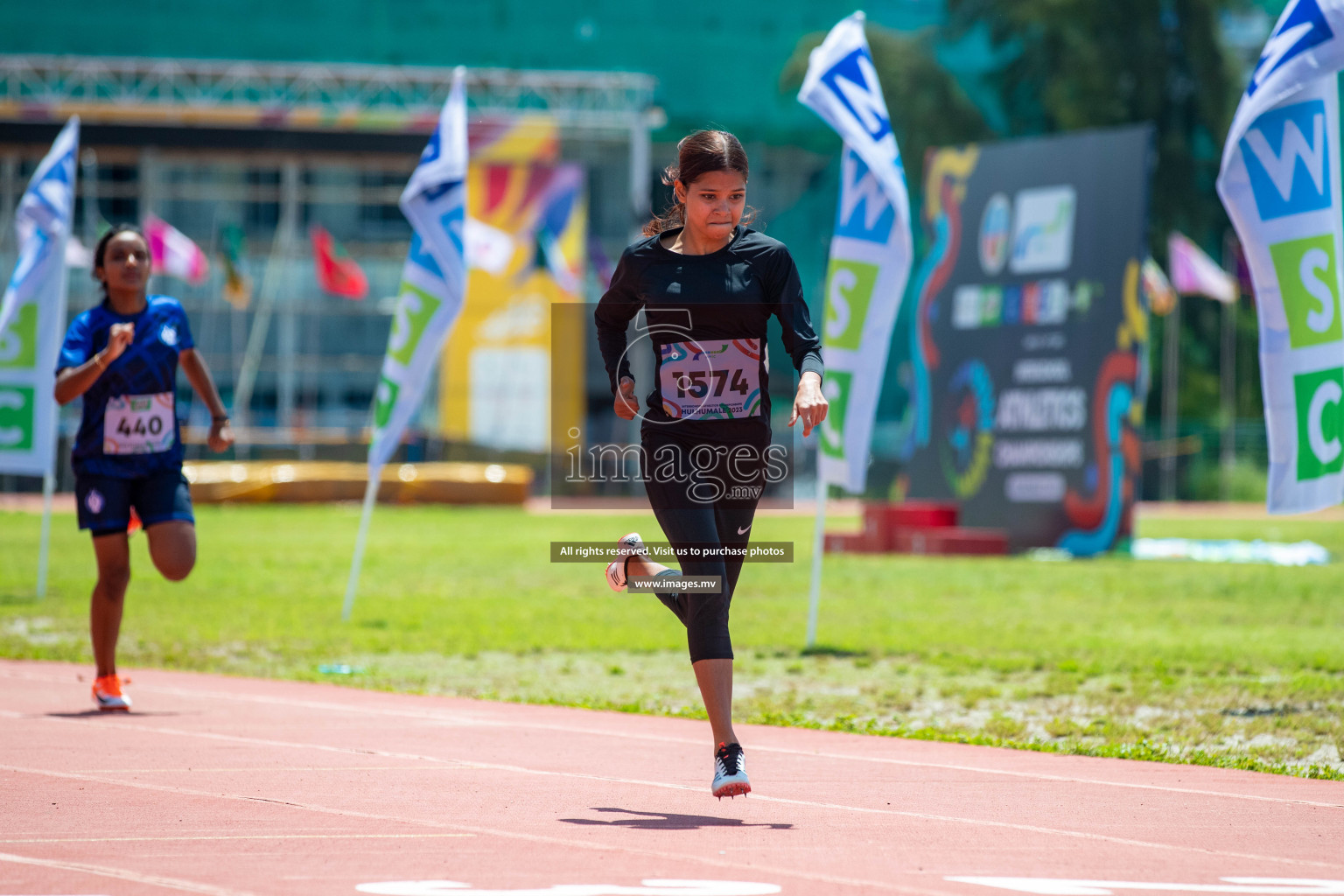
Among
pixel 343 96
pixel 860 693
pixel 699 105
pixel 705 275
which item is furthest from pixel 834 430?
pixel 699 105

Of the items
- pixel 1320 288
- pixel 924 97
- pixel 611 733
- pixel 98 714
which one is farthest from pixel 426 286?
pixel 924 97

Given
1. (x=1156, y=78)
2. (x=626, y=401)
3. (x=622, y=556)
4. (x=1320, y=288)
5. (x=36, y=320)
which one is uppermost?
(x=1156, y=78)

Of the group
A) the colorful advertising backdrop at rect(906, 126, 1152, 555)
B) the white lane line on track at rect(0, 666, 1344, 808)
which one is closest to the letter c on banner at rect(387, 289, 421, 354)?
the white lane line on track at rect(0, 666, 1344, 808)

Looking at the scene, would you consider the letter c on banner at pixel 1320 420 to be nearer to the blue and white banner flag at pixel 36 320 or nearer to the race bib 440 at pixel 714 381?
the race bib 440 at pixel 714 381

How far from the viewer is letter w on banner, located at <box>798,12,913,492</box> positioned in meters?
11.2

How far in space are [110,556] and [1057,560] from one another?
14814mm

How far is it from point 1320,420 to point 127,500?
5837mm

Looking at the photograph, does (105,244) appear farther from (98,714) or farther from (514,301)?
(514,301)

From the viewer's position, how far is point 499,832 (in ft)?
16.4

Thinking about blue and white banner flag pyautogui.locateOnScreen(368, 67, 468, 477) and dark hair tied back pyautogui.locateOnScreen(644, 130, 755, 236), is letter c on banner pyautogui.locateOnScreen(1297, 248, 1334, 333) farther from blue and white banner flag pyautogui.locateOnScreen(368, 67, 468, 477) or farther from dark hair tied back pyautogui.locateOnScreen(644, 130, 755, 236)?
blue and white banner flag pyautogui.locateOnScreen(368, 67, 468, 477)

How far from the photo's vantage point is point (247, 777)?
6008 mm

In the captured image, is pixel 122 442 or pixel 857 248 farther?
pixel 857 248

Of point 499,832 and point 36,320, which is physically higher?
point 36,320

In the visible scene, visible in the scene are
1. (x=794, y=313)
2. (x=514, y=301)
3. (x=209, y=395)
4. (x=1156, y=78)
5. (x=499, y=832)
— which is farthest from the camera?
(x=514, y=301)
